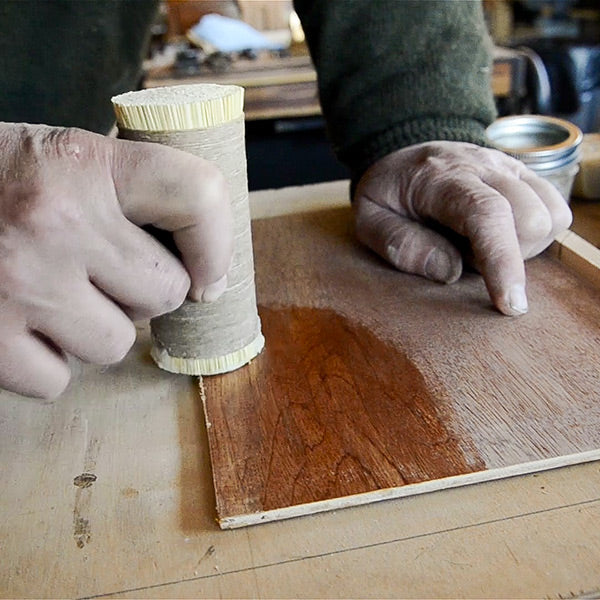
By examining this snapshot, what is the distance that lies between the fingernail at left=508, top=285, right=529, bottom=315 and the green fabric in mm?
813

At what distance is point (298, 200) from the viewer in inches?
47.7

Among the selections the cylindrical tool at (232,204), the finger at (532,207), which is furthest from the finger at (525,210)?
the cylindrical tool at (232,204)

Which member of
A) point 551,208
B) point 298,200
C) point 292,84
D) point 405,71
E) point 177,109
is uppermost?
point 177,109

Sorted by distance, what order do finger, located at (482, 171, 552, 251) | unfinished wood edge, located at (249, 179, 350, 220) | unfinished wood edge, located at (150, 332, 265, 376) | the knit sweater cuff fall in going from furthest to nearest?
unfinished wood edge, located at (249, 179, 350, 220) → the knit sweater cuff → finger, located at (482, 171, 552, 251) → unfinished wood edge, located at (150, 332, 265, 376)

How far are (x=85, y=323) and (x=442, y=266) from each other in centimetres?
47

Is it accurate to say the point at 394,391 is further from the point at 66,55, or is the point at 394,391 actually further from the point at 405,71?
the point at 66,55

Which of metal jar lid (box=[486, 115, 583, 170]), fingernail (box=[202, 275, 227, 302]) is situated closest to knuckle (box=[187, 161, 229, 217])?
fingernail (box=[202, 275, 227, 302])

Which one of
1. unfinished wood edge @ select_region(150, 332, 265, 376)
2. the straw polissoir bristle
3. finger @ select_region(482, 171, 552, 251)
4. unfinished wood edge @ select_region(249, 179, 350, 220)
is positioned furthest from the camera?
unfinished wood edge @ select_region(249, 179, 350, 220)

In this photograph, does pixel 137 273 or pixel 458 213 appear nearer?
pixel 137 273

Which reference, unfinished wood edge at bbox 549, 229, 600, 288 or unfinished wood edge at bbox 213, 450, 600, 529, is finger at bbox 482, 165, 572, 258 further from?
unfinished wood edge at bbox 213, 450, 600, 529

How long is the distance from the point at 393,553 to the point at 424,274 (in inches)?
18.1

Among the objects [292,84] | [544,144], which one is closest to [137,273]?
[544,144]

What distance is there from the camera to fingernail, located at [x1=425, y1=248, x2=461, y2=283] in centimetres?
87

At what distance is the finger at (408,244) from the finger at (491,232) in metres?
0.04
